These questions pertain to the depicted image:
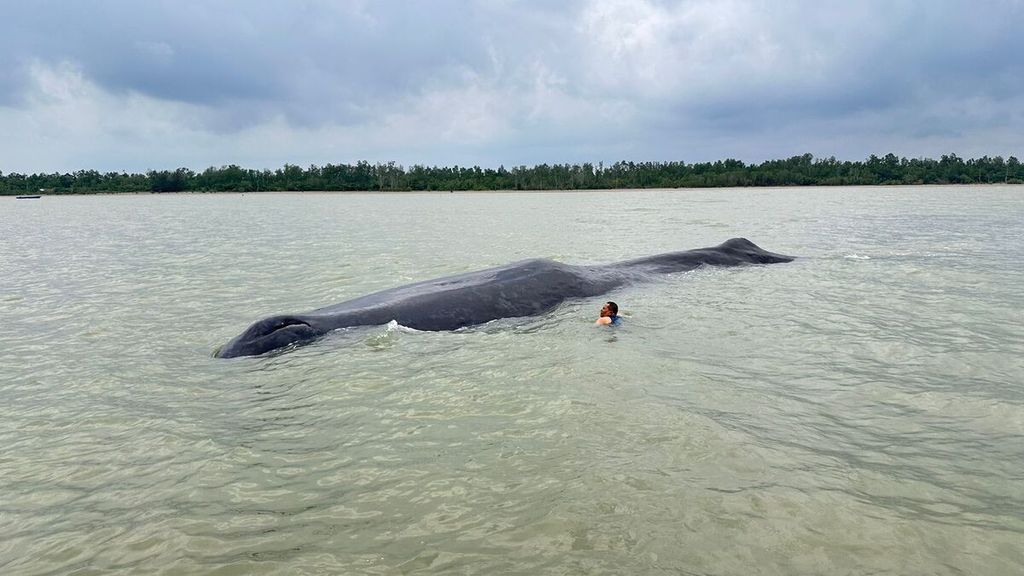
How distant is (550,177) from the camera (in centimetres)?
14962

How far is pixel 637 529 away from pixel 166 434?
469 centimetres

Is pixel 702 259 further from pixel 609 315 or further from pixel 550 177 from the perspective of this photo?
pixel 550 177

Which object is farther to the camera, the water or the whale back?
the whale back

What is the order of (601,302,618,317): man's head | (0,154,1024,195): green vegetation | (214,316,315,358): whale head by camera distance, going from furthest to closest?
(0,154,1024,195): green vegetation → (601,302,618,317): man's head → (214,316,315,358): whale head

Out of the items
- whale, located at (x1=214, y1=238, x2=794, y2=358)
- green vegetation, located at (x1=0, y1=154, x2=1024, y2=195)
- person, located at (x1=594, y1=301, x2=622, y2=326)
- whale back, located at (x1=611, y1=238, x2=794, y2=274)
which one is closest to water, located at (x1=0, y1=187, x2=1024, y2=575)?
person, located at (x1=594, y1=301, x2=622, y2=326)

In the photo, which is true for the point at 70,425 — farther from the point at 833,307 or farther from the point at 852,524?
the point at 833,307

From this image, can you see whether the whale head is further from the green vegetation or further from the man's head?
the green vegetation

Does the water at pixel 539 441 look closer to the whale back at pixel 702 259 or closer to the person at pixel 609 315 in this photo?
the person at pixel 609 315

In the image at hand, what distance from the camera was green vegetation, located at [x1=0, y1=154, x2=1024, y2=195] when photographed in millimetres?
138750

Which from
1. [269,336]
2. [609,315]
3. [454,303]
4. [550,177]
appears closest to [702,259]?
[609,315]

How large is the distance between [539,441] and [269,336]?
199 inches

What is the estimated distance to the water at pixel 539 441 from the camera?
425cm

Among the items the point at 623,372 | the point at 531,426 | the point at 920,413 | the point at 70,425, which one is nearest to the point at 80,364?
the point at 70,425

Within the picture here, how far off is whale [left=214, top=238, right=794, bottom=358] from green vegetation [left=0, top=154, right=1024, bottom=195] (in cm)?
13704
